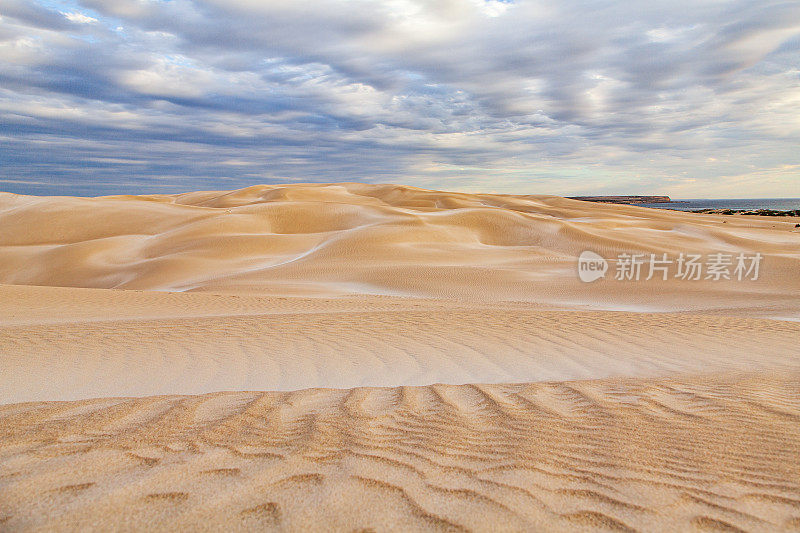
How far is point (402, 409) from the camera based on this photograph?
394 cm

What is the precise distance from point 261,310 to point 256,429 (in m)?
7.72

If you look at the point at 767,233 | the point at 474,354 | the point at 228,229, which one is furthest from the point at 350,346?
the point at 767,233

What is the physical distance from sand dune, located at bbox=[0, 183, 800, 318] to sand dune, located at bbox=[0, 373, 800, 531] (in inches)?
394

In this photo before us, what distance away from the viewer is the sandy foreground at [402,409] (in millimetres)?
2270

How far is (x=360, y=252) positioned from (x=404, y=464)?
1844 cm

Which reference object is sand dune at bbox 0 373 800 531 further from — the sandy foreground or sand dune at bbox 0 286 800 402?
sand dune at bbox 0 286 800 402

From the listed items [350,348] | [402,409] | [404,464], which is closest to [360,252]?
[350,348]

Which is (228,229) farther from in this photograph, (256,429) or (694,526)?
(694,526)

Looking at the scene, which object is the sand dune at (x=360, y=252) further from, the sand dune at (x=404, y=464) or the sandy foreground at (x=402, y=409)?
the sand dune at (x=404, y=464)

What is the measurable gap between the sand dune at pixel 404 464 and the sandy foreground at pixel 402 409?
14mm

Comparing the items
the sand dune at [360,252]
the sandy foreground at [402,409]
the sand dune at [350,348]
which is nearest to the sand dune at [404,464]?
the sandy foreground at [402,409]

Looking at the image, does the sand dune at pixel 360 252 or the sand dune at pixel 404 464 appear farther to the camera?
the sand dune at pixel 360 252

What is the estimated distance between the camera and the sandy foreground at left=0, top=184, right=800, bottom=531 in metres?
2.27

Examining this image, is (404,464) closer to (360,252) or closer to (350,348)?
(350,348)
